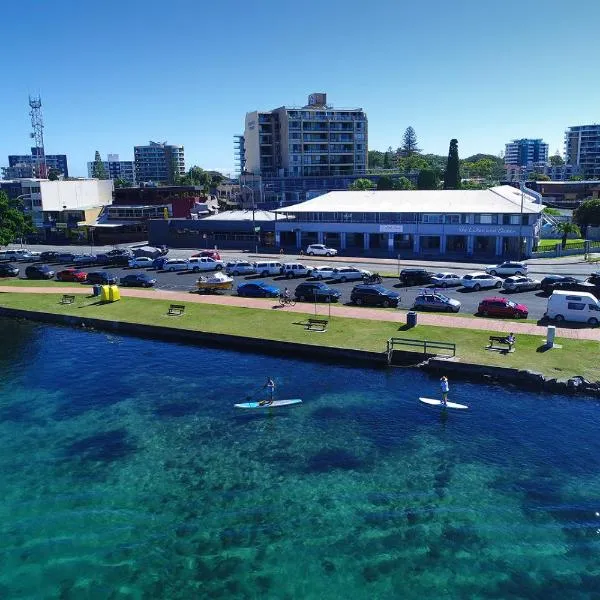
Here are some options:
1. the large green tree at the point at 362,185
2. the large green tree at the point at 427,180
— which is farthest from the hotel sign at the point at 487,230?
the large green tree at the point at 427,180

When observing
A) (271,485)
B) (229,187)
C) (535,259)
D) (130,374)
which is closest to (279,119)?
(229,187)

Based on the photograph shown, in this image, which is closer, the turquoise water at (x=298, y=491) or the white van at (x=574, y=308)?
the turquoise water at (x=298, y=491)

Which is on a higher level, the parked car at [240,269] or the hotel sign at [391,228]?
the hotel sign at [391,228]

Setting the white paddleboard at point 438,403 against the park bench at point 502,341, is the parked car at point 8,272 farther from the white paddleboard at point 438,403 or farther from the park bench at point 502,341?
the park bench at point 502,341

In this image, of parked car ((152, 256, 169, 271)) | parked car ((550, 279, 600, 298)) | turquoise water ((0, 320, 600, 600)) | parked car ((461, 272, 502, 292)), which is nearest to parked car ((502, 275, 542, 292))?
parked car ((461, 272, 502, 292))

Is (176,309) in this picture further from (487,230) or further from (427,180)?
(427,180)

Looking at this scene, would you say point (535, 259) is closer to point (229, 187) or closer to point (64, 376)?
point (64, 376)

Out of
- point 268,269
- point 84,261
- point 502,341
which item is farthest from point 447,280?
point 84,261
